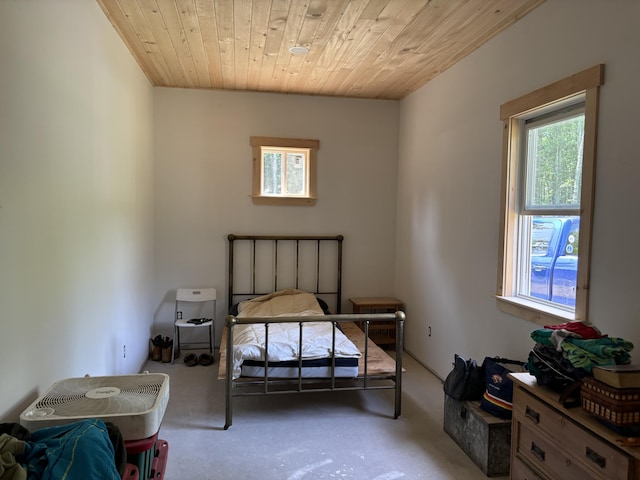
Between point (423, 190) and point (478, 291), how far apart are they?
1.30 metres

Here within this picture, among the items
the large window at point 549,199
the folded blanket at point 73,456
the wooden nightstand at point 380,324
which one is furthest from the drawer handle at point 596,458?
the wooden nightstand at point 380,324

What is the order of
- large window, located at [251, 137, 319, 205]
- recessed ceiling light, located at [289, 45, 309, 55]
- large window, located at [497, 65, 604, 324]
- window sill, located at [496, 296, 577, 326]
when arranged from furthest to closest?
large window, located at [251, 137, 319, 205]
recessed ceiling light, located at [289, 45, 309, 55]
window sill, located at [496, 296, 577, 326]
large window, located at [497, 65, 604, 324]

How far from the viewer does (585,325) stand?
1963 millimetres

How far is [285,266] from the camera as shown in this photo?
4609 millimetres

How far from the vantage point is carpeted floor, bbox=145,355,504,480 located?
7.72 ft

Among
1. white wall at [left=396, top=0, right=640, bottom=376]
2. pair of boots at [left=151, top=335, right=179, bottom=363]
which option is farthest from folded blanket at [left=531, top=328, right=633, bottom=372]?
pair of boots at [left=151, top=335, right=179, bottom=363]

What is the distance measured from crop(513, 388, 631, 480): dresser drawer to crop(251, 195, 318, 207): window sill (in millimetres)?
2964

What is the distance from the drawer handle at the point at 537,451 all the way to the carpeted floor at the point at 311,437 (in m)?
0.49

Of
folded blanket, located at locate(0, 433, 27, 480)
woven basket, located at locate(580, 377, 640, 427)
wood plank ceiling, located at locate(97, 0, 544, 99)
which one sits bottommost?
folded blanket, located at locate(0, 433, 27, 480)

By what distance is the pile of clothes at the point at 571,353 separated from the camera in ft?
5.67

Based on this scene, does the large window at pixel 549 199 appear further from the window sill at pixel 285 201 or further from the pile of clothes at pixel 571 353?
the window sill at pixel 285 201

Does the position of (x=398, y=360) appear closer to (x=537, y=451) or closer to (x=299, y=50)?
(x=537, y=451)

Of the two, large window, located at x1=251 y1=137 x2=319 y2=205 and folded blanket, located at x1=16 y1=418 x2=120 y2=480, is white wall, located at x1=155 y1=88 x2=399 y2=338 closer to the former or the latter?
large window, located at x1=251 y1=137 x2=319 y2=205

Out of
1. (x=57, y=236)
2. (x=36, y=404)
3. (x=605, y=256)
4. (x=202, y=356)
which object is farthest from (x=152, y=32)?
(x=605, y=256)
